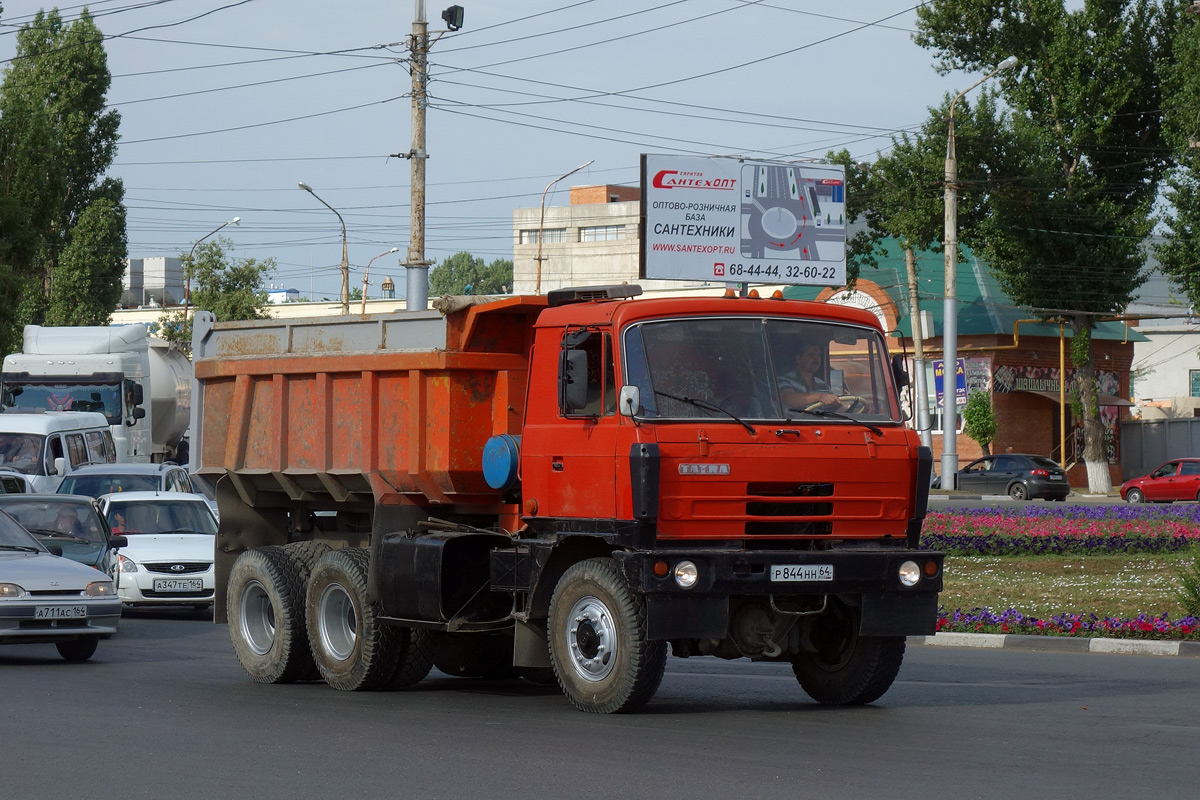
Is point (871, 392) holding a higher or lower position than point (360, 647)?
higher

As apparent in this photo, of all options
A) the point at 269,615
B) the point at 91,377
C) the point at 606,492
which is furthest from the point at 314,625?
the point at 91,377

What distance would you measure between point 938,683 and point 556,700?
3210 mm

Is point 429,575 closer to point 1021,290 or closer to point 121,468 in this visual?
point 121,468

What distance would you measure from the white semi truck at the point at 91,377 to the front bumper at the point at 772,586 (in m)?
24.9

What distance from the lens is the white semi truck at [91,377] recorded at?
→ 3362 centimetres

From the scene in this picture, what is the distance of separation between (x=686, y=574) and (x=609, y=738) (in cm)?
111

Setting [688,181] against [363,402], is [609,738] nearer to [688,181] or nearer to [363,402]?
[363,402]

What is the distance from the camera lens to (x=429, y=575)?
456 inches

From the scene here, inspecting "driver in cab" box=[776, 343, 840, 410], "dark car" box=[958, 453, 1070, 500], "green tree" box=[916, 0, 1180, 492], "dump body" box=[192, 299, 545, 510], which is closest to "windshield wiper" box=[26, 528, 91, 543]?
"dump body" box=[192, 299, 545, 510]

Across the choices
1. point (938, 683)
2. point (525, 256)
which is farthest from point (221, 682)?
point (525, 256)

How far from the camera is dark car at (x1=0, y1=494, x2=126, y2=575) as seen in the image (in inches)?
752

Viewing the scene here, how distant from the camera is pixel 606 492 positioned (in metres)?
10.3

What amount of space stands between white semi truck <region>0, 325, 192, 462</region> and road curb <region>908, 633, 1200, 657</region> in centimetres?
2059

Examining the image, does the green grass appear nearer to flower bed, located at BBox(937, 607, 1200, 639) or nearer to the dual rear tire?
flower bed, located at BBox(937, 607, 1200, 639)
